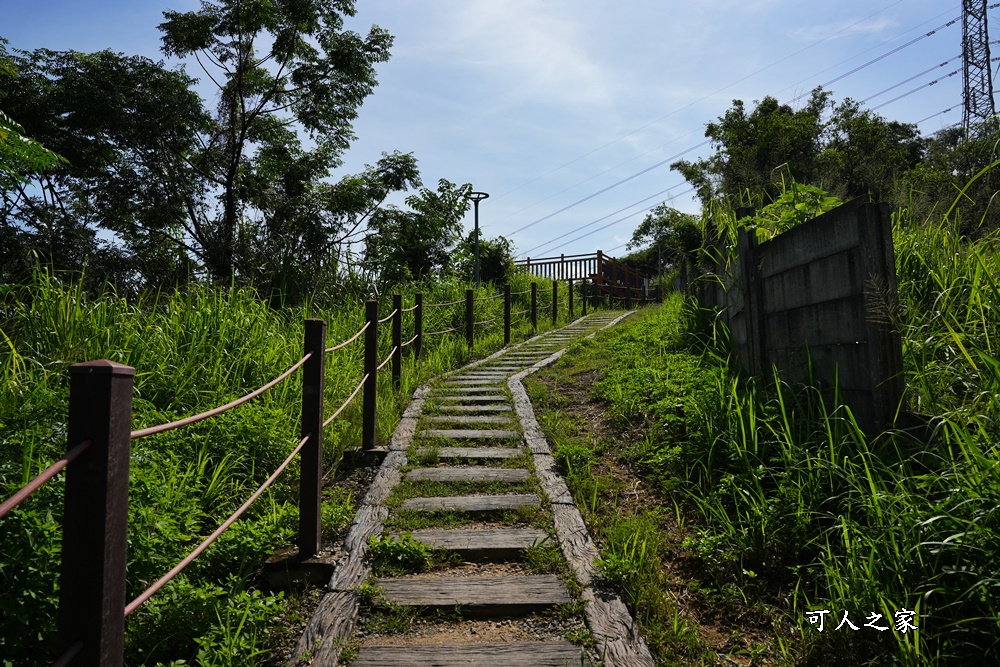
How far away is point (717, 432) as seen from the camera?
3.72 meters

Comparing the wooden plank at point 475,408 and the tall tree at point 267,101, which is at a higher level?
the tall tree at point 267,101

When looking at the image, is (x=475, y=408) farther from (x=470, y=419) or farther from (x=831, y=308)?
(x=831, y=308)

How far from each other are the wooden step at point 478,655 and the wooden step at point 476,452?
2.10m

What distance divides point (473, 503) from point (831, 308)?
232cm

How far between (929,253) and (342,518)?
378 cm

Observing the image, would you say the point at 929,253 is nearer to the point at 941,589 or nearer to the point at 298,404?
the point at 941,589

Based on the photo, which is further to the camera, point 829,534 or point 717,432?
point 717,432

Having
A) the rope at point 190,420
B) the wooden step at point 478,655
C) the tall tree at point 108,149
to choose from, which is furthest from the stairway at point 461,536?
the tall tree at point 108,149

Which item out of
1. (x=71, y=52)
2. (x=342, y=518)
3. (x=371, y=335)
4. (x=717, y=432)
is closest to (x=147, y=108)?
(x=71, y=52)

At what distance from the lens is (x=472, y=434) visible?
496cm

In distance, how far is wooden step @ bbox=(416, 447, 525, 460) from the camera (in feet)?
14.6

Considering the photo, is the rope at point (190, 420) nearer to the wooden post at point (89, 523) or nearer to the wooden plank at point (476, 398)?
the wooden post at point (89, 523)

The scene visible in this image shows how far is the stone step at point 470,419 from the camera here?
530 centimetres

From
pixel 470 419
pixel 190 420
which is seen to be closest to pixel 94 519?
pixel 190 420
